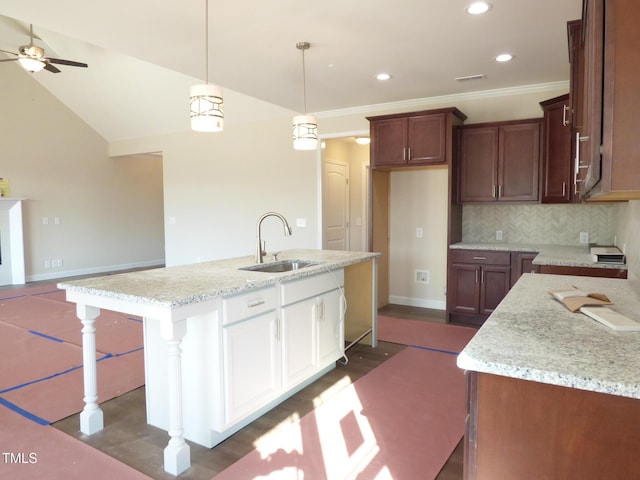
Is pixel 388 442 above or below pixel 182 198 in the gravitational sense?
below

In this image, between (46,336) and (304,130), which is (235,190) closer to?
(46,336)

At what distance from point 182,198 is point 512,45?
582cm

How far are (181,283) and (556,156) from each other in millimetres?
3766

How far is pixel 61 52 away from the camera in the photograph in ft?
21.9

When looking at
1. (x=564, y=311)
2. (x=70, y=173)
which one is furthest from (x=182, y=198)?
(x=564, y=311)

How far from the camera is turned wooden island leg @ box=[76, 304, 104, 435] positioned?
7.97 ft

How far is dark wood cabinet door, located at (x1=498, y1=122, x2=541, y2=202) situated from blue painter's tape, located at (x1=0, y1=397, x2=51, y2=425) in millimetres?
4541

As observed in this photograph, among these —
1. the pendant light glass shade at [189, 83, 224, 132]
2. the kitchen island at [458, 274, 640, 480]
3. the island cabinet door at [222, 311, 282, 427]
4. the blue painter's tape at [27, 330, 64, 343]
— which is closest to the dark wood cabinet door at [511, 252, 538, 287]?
the island cabinet door at [222, 311, 282, 427]

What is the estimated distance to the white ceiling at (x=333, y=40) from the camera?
286 cm

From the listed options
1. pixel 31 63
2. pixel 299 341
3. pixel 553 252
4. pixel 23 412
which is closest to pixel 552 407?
pixel 299 341

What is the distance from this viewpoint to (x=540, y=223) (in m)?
4.80

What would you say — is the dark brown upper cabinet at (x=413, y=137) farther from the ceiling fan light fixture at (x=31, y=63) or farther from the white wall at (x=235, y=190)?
the ceiling fan light fixture at (x=31, y=63)

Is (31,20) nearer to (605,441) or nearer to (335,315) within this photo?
(335,315)

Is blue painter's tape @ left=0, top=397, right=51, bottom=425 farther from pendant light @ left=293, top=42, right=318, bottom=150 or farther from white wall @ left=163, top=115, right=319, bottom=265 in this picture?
white wall @ left=163, top=115, right=319, bottom=265
